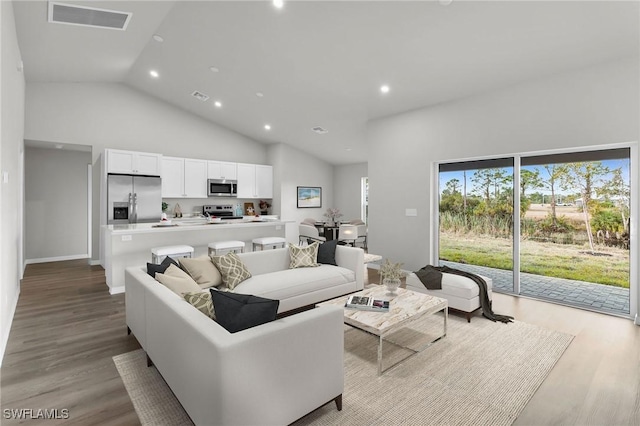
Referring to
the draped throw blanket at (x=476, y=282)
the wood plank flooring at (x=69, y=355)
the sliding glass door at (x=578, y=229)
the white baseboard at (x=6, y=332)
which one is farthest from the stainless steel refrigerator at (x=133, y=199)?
the sliding glass door at (x=578, y=229)

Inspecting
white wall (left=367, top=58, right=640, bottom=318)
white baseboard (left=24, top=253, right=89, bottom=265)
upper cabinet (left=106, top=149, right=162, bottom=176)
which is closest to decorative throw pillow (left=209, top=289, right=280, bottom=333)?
white wall (left=367, top=58, right=640, bottom=318)

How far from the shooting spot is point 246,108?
6613 mm

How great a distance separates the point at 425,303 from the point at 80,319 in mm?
3639

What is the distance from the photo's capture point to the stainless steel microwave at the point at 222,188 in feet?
24.6

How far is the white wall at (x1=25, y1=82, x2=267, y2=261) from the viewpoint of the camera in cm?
588

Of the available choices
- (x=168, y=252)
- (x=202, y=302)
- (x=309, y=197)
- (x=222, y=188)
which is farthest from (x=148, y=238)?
(x=309, y=197)

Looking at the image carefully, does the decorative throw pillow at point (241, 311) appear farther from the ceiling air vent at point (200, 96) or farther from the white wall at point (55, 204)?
the white wall at point (55, 204)

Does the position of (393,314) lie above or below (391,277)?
below

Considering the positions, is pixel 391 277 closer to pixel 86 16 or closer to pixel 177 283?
pixel 177 283

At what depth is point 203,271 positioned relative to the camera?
3.31 meters

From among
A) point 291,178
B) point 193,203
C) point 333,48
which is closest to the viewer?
point 333,48

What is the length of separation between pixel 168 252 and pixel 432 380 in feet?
11.9

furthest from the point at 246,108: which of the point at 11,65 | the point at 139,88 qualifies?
the point at 11,65

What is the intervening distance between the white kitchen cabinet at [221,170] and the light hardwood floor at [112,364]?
377 cm
